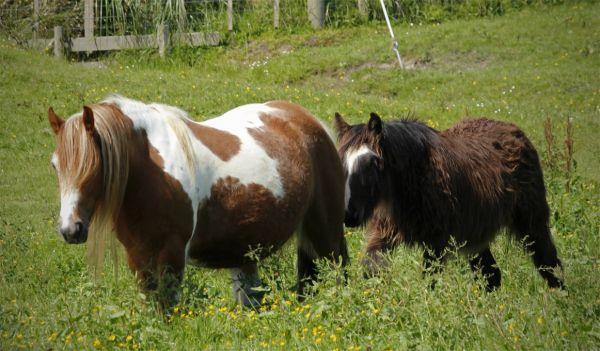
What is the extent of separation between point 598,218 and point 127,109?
221 inches

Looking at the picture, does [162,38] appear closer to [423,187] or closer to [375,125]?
[375,125]

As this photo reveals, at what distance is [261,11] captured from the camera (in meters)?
22.5

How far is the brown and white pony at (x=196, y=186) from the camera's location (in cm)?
555

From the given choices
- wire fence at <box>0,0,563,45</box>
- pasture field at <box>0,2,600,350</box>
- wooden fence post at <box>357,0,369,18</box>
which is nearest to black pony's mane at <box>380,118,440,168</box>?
pasture field at <box>0,2,600,350</box>

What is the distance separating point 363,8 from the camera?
73.2 feet

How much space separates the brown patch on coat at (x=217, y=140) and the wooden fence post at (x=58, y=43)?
48.8 ft

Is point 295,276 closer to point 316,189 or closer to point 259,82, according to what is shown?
point 316,189

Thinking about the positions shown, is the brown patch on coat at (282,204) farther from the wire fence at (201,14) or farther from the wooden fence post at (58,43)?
the wooden fence post at (58,43)

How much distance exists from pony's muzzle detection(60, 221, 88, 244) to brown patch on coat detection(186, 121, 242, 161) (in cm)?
123

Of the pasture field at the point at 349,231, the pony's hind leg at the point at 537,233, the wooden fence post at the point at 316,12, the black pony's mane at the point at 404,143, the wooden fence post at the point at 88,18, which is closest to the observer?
the pasture field at the point at 349,231

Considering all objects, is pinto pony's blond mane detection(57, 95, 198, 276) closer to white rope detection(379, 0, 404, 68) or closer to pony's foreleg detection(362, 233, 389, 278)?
pony's foreleg detection(362, 233, 389, 278)

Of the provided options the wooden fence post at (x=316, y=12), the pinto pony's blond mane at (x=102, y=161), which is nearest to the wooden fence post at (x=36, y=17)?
the wooden fence post at (x=316, y=12)

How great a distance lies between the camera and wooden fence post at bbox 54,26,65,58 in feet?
66.9

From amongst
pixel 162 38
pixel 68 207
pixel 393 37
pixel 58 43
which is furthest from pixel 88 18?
pixel 68 207
